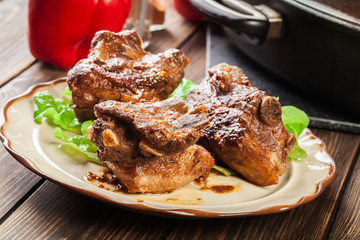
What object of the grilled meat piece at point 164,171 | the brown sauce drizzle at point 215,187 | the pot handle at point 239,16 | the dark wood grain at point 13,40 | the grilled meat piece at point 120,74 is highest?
the pot handle at point 239,16

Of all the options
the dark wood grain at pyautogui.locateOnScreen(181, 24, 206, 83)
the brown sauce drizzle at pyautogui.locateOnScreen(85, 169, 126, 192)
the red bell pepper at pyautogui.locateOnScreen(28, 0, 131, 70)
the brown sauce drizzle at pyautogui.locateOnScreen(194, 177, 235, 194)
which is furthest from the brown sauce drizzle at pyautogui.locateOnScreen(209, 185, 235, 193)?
the red bell pepper at pyautogui.locateOnScreen(28, 0, 131, 70)

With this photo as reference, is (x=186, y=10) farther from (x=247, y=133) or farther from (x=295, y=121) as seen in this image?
(x=247, y=133)

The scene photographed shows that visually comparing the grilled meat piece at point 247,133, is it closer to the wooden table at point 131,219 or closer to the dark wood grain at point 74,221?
the wooden table at point 131,219

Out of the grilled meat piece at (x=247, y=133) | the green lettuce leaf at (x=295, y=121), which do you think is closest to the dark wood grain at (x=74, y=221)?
the grilled meat piece at (x=247, y=133)

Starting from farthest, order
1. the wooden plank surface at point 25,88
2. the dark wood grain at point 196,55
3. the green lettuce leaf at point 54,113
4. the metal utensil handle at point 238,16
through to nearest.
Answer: the dark wood grain at point 196,55 < the metal utensil handle at point 238,16 < the green lettuce leaf at point 54,113 < the wooden plank surface at point 25,88


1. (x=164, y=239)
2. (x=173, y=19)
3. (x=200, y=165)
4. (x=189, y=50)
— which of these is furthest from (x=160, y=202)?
(x=173, y=19)

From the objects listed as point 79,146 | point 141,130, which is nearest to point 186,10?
point 79,146
